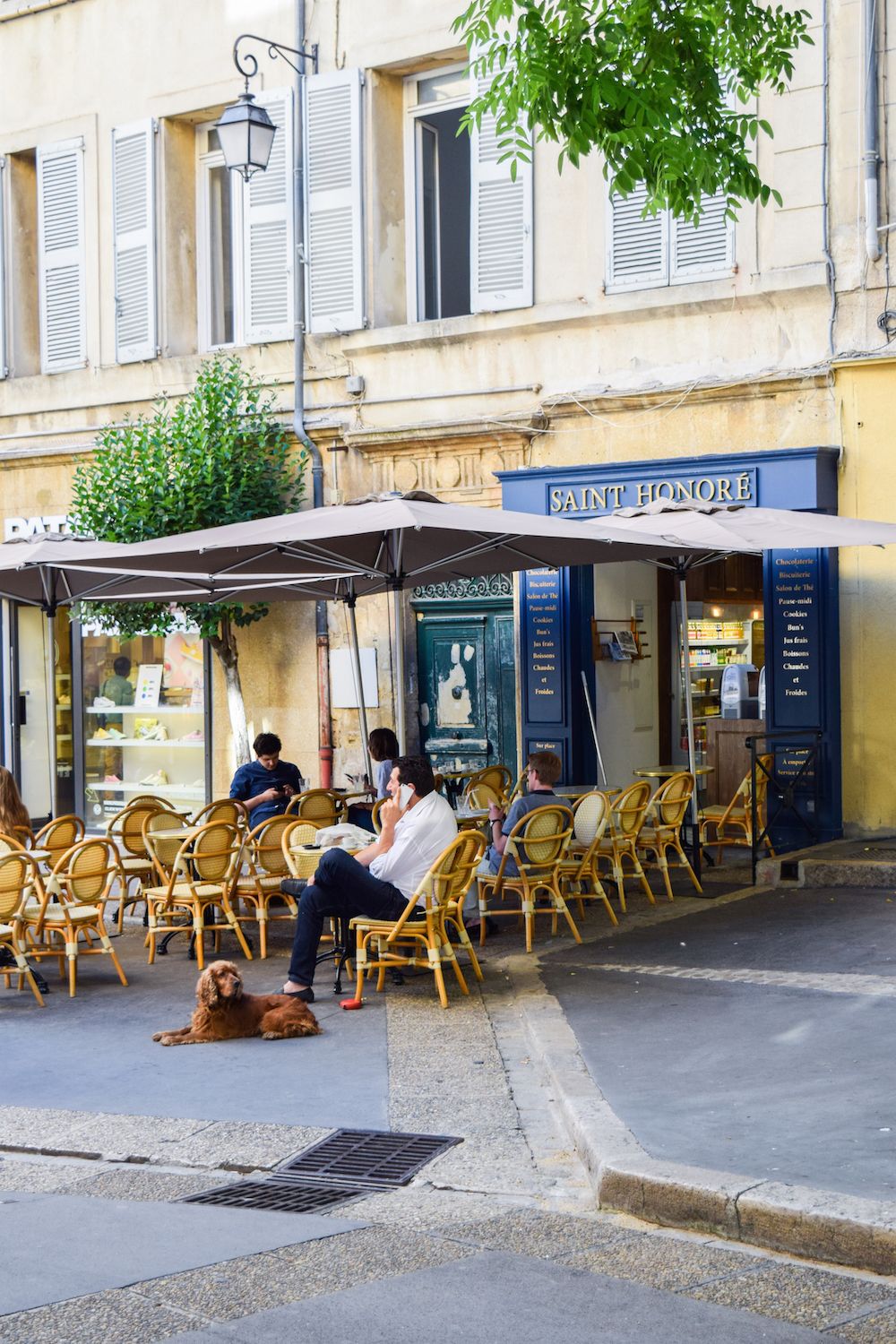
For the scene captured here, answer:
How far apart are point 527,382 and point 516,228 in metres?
1.36

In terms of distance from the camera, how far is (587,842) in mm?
10234

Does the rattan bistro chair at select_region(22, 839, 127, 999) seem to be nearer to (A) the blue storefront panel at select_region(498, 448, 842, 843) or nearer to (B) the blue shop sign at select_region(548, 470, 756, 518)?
(A) the blue storefront panel at select_region(498, 448, 842, 843)

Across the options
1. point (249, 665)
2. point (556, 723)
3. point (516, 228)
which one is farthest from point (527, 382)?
point (249, 665)

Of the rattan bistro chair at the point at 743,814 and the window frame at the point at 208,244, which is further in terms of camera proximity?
the window frame at the point at 208,244

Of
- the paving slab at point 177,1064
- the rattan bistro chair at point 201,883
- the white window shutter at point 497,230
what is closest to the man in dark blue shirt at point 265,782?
the rattan bistro chair at point 201,883

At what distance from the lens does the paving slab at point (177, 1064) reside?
659cm

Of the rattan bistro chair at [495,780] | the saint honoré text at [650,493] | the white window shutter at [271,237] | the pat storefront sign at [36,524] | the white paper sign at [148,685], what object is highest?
the white window shutter at [271,237]

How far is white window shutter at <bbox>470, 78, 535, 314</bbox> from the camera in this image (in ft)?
45.8

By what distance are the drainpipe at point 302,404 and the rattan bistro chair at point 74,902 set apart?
18.5 feet

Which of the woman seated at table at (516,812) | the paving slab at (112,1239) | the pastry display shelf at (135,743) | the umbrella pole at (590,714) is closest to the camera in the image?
the paving slab at (112,1239)

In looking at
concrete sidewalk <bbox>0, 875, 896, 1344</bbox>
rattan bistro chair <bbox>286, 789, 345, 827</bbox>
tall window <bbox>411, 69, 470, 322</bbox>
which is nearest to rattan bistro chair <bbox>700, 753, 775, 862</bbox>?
rattan bistro chair <bbox>286, 789, 345, 827</bbox>

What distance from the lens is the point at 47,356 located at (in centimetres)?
1722

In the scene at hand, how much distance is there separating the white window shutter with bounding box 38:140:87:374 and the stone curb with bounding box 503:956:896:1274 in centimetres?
1291

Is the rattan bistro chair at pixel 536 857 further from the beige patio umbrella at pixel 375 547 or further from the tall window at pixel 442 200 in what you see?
the tall window at pixel 442 200
